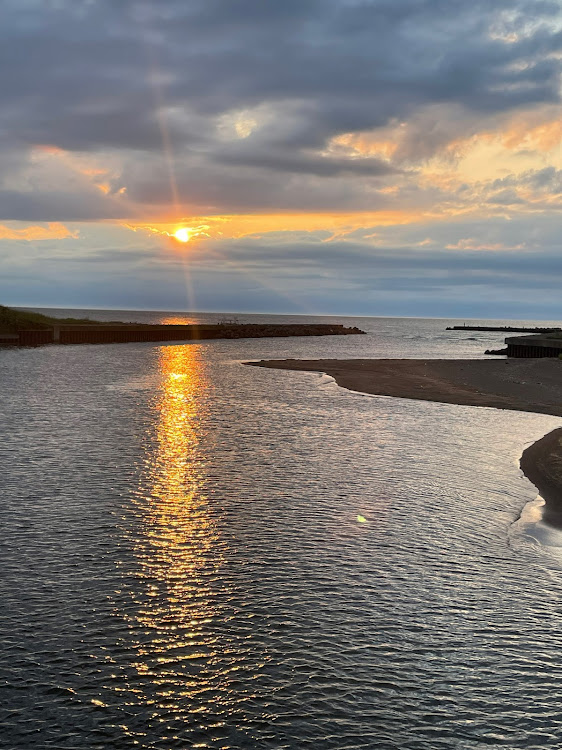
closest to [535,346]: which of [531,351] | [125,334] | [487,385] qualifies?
[531,351]

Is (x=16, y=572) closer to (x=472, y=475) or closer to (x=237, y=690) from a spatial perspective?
(x=237, y=690)

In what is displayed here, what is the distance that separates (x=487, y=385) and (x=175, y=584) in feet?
125

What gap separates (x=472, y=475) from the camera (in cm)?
1964

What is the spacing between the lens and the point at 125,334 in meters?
120

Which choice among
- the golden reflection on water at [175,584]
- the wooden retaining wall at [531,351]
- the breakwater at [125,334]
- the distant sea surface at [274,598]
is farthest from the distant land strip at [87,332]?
the golden reflection on water at [175,584]

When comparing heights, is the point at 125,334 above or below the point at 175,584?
above

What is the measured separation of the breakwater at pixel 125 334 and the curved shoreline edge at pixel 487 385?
49.0 m

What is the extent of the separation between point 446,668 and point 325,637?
158cm

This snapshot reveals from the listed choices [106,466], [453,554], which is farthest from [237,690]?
[106,466]

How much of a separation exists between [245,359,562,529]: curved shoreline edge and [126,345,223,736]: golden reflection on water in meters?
7.45

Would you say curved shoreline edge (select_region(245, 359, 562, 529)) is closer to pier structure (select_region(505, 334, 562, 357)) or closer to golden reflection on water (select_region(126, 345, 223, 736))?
golden reflection on water (select_region(126, 345, 223, 736))

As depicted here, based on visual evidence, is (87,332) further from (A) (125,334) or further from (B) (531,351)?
(B) (531,351)

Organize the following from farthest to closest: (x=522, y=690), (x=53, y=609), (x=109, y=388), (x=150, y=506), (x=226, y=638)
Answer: (x=109, y=388)
(x=150, y=506)
(x=53, y=609)
(x=226, y=638)
(x=522, y=690)

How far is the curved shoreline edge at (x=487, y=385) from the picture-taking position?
20.4 metres
